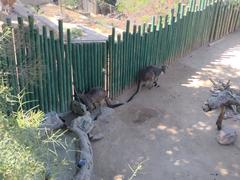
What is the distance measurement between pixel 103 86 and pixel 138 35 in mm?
1507

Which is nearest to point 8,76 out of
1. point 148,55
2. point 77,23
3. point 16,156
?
point 16,156

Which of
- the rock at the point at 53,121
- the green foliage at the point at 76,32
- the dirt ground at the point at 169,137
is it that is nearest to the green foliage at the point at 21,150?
the dirt ground at the point at 169,137

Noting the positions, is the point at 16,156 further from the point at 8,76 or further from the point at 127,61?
the point at 127,61

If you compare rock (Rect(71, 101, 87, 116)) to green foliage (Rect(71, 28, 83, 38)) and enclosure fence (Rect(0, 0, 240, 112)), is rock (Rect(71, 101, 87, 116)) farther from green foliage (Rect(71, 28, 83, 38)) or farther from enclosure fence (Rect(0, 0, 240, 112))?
green foliage (Rect(71, 28, 83, 38))

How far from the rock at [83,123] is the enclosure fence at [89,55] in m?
0.63

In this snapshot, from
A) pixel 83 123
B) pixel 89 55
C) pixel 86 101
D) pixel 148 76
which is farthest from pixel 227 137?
pixel 89 55

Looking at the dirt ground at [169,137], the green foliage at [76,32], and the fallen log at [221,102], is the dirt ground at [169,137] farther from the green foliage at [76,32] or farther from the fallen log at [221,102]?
the green foliage at [76,32]

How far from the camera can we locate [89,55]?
7465 mm

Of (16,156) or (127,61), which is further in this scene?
(127,61)

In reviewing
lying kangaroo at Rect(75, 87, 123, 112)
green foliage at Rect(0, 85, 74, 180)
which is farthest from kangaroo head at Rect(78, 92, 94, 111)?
green foliage at Rect(0, 85, 74, 180)

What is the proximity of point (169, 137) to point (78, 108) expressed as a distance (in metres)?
1.97

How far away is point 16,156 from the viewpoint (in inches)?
115

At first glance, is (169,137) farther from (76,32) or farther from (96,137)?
(76,32)

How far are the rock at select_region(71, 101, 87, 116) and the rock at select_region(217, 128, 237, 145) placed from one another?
108 inches
